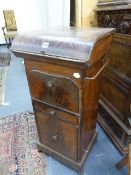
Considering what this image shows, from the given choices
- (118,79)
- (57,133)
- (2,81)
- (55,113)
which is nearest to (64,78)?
(55,113)

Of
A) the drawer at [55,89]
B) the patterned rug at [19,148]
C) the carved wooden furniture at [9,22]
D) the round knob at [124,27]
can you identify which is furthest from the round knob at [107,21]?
the carved wooden furniture at [9,22]

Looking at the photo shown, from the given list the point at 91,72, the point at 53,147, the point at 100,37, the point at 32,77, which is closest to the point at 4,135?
the point at 53,147

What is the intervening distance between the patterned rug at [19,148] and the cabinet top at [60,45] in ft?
3.06

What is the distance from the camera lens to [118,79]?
1.45 m

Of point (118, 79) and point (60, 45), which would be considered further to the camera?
point (118, 79)

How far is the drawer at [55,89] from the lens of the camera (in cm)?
102

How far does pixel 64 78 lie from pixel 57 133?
49 cm

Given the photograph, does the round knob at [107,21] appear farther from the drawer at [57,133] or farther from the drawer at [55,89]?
the drawer at [57,133]

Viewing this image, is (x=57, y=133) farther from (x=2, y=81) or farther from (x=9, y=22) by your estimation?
(x=9, y=22)

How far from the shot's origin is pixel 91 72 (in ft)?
3.39

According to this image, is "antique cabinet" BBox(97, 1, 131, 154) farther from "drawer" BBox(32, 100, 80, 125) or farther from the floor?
"drawer" BBox(32, 100, 80, 125)

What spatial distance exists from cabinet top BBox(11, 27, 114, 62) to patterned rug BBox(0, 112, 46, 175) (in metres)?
0.93

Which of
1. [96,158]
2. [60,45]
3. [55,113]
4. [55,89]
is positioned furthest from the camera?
[96,158]

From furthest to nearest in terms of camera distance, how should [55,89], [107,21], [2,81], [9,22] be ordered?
[9,22] < [2,81] < [107,21] < [55,89]
